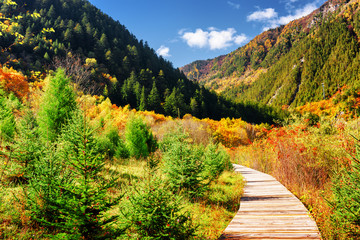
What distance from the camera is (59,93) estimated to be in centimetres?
860

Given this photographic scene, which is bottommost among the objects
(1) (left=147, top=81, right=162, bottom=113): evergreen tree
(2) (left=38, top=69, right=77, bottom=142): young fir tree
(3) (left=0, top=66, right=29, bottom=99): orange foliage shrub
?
(2) (left=38, top=69, right=77, bottom=142): young fir tree

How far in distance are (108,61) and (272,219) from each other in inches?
3321

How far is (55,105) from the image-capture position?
8398 millimetres

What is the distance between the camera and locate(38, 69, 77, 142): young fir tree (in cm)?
814

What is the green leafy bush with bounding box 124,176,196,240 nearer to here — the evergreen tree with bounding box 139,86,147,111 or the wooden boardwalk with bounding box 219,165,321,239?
the wooden boardwalk with bounding box 219,165,321,239

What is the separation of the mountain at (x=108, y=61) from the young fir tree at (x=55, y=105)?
33.8m

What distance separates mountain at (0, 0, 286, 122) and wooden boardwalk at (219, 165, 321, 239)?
4136cm

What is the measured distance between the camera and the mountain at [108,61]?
2256 inches

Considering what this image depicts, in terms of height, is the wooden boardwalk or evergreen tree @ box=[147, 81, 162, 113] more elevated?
evergreen tree @ box=[147, 81, 162, 113]

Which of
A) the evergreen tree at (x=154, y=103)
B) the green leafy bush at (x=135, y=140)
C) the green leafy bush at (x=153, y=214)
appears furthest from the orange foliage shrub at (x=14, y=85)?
the green leafy bush at (x=153, y=214)

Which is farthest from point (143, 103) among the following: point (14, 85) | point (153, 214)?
point (153, 214)

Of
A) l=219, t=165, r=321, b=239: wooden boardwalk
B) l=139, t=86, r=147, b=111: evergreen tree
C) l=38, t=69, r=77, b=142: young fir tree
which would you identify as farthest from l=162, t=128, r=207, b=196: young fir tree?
l=139, t=86, r=147, b=111: evergreen tree

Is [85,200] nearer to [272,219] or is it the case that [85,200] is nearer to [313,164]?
[272,219]

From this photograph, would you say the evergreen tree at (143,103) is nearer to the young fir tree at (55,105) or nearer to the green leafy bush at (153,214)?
the young fir tree at (55,105)
